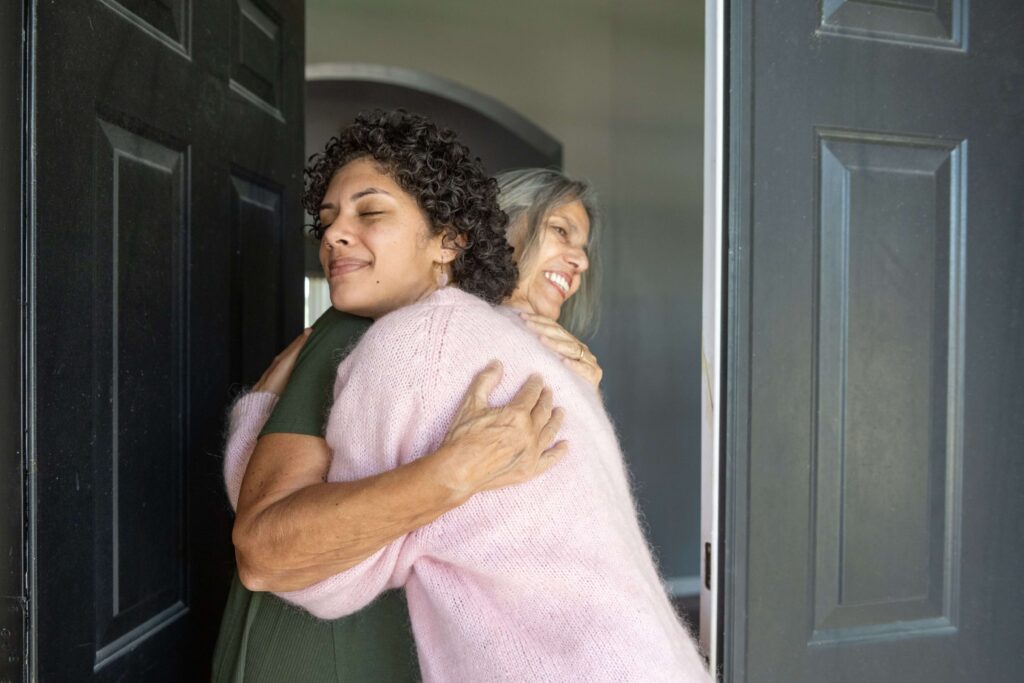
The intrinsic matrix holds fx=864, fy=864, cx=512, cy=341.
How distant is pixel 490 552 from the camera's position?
0.96m

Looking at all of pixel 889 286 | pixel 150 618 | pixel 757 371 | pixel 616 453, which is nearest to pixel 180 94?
pixel 150 618

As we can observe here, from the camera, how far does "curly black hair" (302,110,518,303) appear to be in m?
1.21

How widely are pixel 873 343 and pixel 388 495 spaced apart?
105cm

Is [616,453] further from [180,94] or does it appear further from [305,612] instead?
[180,94]

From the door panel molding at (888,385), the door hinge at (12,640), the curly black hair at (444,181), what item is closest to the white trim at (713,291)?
the door panel molding at (888,385)

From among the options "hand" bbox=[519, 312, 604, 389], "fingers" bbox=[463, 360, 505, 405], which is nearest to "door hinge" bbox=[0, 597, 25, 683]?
"fingers" bbox=[463, 360, 505, 405]

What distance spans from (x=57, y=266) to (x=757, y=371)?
1.11m

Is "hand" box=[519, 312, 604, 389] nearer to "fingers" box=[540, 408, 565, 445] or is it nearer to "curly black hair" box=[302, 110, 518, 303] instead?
A: "curly black hair" box=[302, 110, 518, 303]

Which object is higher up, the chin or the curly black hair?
the curly black hair

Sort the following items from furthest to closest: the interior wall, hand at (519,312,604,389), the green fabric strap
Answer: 1. the interior wall
2. hand at (519,312,604,389)
3. the green fabric strap

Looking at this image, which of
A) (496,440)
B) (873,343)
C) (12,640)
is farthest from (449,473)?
(873,343)

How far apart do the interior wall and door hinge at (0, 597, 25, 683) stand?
9.95ft

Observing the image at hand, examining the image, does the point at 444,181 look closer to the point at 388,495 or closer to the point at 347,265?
the point at 347,265

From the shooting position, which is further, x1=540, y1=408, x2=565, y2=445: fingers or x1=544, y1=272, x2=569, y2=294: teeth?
x1=544, y1=272, x2=569, y2=294: teeth
